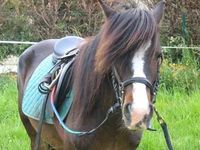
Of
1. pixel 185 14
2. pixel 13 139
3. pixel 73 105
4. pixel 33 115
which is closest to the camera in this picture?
pixel 73 105

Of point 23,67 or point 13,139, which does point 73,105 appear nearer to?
point 23,67

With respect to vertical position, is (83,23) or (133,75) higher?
(133,75)

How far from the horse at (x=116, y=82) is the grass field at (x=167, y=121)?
1729 millimetres

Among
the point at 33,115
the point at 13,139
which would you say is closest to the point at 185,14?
the point at 13,139

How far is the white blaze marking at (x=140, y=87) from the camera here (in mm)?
2818

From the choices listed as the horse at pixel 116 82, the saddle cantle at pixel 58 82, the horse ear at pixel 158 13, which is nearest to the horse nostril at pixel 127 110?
the horse at pixel 116 82

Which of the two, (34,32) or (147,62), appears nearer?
(147,62)

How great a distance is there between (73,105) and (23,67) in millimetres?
1634

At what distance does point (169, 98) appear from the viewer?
686 cm

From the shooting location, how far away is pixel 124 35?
305cm

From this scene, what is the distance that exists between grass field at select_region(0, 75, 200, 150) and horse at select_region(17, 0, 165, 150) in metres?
1.73

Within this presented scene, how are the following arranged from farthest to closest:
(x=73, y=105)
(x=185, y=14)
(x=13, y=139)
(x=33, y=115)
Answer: (x=185, y=14) → (x=13, y=139) → (x=33, y=115) → (x=73, y=105)

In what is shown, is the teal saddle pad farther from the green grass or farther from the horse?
→ the green grass

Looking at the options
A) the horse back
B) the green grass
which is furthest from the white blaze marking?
the green grass
